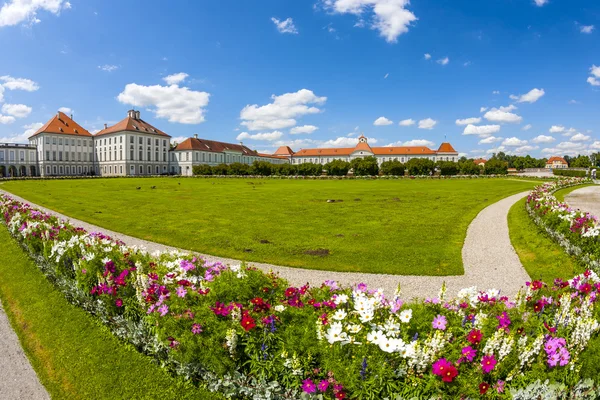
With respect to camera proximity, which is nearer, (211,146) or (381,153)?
(211,146)

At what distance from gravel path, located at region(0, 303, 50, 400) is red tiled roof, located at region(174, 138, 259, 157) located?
339 feet

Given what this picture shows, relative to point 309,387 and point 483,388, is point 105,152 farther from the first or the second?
point 483,388

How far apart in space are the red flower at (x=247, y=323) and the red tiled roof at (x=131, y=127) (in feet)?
329

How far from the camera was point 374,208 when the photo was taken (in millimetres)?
19625

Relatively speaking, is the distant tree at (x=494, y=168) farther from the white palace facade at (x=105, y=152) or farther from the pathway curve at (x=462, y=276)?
the white palace facade at (x=105, y=152)

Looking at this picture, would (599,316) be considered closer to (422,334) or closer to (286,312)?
(422,334)

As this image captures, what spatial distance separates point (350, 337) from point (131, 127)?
103 metres

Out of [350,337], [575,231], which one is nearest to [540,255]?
[575,231]

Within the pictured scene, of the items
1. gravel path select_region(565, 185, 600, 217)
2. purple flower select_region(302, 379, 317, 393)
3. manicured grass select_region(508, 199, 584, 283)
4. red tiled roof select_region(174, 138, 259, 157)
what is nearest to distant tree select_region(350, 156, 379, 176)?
red tiled roof select_region(174, 138, 259, 157)

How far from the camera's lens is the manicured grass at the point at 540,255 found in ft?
27.6

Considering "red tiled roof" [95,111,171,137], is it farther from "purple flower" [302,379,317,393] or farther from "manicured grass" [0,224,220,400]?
"purple flower" [302,379,317,393]

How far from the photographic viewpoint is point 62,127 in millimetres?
90375

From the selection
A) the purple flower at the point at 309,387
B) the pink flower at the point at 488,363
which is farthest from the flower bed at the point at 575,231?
the purple flower at the point at 309,387

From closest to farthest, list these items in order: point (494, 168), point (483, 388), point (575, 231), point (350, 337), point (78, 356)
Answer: point (483, 388)
point (350, 337)
point (78, 356)
point (575, 231)
point (494, 168)
